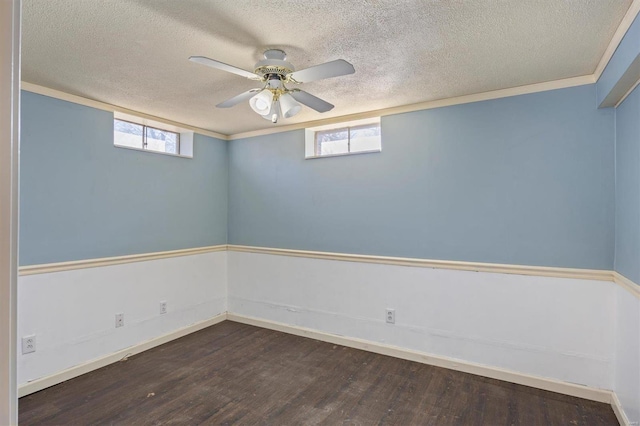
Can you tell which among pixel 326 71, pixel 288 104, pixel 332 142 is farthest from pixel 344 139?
pixel 326 71

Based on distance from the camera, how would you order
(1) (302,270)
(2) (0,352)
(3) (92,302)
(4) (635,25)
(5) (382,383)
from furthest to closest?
1. (1) (302,270)
2. (3) (92,302)
3. (5) (382,383)
4. (4) (635,25)
5. (2) (0,352)

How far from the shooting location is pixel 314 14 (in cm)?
173

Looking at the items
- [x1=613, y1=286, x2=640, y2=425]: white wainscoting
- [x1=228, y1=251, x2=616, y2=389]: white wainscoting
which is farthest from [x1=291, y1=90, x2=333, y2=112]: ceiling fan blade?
[x1=613, y1=286, x2=640, y2=425]: white wainscoting

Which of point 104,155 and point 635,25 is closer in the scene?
point 635,25

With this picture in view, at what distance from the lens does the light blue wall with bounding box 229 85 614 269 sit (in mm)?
2557

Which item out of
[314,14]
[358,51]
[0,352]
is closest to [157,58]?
[314,14]

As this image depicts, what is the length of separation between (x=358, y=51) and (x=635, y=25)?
4.54ft

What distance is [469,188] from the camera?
2980 millimetres

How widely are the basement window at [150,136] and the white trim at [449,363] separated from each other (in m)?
2.21

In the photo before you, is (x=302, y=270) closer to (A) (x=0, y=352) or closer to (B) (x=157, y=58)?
(B) (x=157, y=58)

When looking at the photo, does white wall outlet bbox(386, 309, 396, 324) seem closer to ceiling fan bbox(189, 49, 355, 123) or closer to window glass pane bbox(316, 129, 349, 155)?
window glass pane bbox(316, 129, 349, 155)

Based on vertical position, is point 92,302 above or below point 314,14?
below

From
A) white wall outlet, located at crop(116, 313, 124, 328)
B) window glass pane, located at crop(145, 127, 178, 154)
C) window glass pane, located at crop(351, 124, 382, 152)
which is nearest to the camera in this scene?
white wall outlet, located at crop(116, 313, 124, 328)

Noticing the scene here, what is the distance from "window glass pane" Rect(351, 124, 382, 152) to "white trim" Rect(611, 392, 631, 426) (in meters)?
2.66
